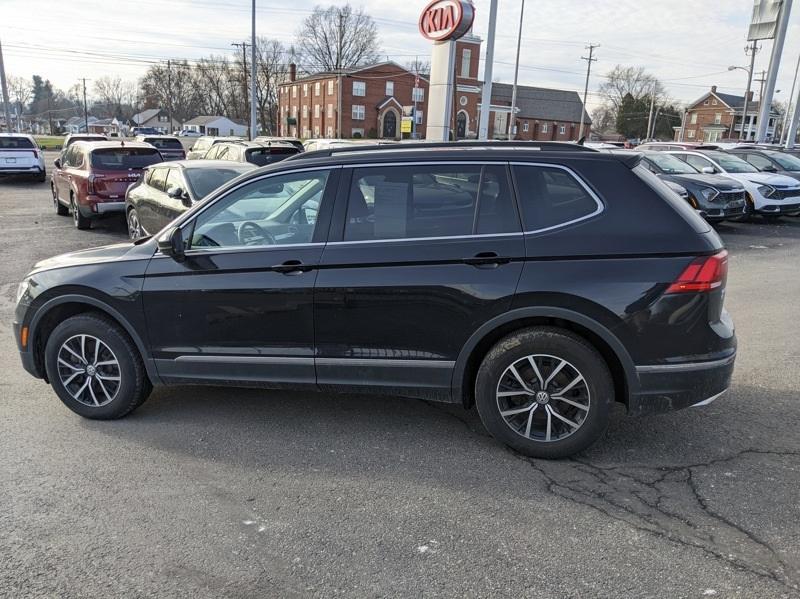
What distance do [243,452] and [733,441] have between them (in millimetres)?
3172

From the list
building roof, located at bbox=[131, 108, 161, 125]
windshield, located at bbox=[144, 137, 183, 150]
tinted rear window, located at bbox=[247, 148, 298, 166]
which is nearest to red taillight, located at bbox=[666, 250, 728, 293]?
tinted rear window, located at bbox=[247, 148, 298, 166]

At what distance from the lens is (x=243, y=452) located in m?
3.99

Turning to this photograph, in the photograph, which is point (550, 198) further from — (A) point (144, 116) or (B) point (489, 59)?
(A) point (144, 116)

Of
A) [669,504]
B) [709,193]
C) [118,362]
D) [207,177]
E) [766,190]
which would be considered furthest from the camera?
[766,190]

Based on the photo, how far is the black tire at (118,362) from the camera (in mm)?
4359

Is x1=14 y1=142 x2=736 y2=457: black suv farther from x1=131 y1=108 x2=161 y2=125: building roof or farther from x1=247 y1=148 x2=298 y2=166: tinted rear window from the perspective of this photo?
x1=131 y1=108 x2=161 y2=125: building roof

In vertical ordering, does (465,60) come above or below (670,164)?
above

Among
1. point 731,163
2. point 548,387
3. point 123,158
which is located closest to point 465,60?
point 731,163

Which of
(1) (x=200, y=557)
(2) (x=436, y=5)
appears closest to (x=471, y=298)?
(1) (x=200, y=557)

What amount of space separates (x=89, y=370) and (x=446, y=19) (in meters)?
12.8

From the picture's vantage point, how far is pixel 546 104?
311ft

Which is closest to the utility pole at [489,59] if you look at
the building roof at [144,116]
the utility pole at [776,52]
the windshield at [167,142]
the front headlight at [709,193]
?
the front headlight at [709,193]

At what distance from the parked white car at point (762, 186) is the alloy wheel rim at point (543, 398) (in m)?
13.7

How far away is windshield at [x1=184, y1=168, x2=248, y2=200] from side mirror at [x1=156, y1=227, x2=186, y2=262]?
4750 millimetres
